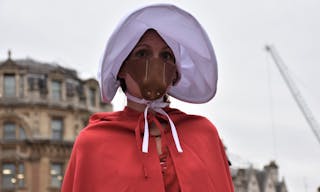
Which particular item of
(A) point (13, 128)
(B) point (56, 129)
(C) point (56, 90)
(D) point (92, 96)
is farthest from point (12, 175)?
(D) point (92, 96)

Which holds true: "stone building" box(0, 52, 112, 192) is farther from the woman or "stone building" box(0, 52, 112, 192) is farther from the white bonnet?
the woman

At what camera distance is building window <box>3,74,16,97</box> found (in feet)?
167

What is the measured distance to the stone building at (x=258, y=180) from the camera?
7074 centimetres

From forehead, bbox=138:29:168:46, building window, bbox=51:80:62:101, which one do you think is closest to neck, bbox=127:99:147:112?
forehead, bbox=138:29:168:46

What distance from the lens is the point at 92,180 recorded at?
491cm

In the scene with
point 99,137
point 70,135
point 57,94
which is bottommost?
point 99,137

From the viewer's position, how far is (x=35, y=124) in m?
50.2

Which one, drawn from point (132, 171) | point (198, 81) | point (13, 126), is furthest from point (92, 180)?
point (13, 126)

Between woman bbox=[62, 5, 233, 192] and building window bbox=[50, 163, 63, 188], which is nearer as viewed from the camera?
woman bbox=[62, 5, 233, 192]

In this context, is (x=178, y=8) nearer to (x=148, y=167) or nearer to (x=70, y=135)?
(x=148, y=167)

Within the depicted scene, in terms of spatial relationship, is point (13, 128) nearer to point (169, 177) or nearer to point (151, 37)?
point (151, 37)

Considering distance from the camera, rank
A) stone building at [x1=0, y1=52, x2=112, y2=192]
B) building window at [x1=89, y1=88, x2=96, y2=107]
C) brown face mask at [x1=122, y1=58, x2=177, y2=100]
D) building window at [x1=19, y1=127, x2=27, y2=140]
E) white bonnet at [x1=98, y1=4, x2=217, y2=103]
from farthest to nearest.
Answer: building window at [x1=89, y1=88, x2=96, y2=107] → building window at [x1=19, y1=127, x2=27, y2=140] → stone building at [x1=0, y1=52, x2=112, y2=192] → white bonnet at [x1=98, y1=4, x2=217, y2=103] → brown face mask at [x1=122, y1=58, x2=177, y2=100]

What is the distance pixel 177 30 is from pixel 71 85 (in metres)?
48.9

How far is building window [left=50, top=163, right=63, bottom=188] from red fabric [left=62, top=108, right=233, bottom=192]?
45997mm
